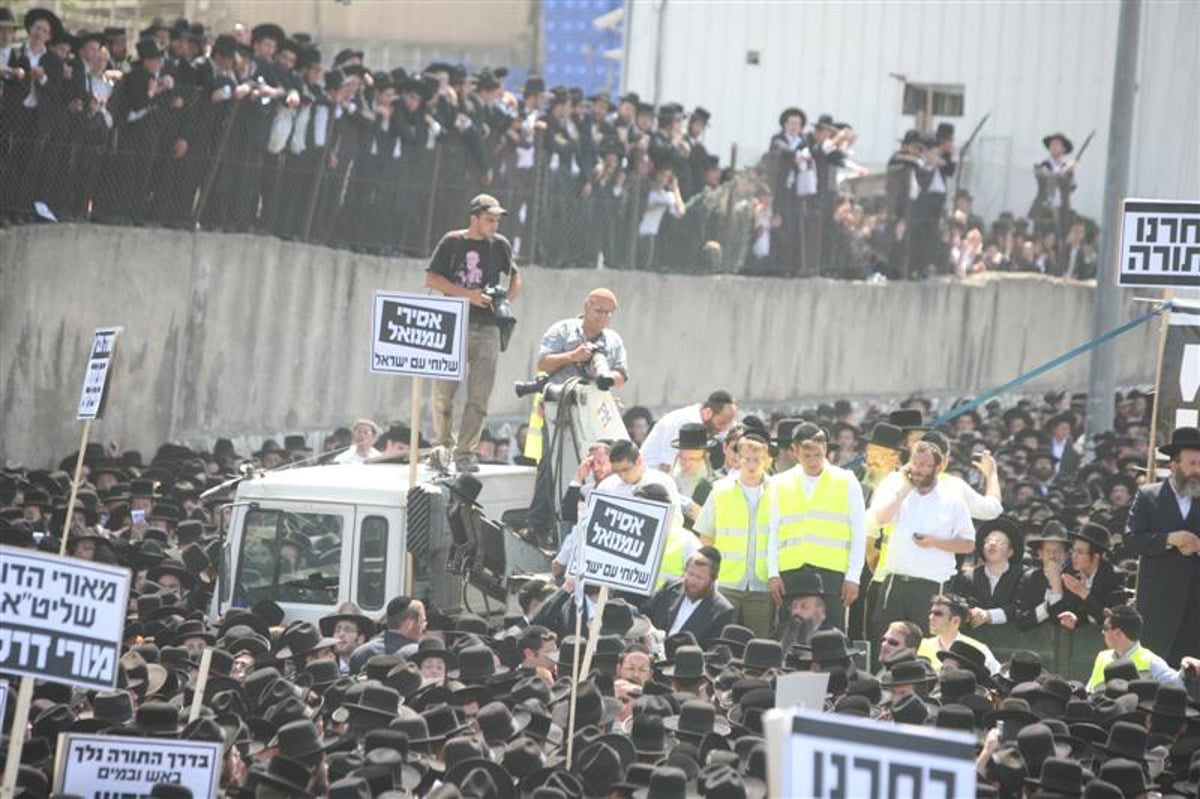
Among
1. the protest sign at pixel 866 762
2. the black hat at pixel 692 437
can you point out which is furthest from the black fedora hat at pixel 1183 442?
the protest sign at pixel 866 762

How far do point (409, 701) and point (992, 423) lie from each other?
1681cm

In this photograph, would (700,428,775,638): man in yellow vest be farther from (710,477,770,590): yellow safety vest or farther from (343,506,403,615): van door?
(343,506,403,615): van door

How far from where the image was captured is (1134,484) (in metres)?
23.5

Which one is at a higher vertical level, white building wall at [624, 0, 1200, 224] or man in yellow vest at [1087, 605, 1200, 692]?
white building wall at [624, 0, 1200, 224]

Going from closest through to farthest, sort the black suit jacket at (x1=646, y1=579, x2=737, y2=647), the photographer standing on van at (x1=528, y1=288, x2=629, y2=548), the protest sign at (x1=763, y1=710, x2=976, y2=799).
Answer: the protest sign at (x1=763, y1=710, x2=976, y2=799) < the black suit jacket at (x1=646, y1=579, x2=737, y2=647) < the photographer standing on van at (x1=528, y1=288, x2=629, y2=548)

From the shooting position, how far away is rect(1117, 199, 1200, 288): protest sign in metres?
17.0

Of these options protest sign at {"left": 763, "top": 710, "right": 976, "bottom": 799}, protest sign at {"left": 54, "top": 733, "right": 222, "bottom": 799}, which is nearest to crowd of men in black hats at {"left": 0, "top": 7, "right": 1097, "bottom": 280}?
protest sign at {"left": 54, "top": 733, "right": 222, "bottom": 799}

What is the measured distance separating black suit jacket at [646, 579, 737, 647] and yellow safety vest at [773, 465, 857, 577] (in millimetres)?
554

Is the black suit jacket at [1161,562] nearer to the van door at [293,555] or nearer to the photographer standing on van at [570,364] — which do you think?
the photographer standing on van at [570,364]

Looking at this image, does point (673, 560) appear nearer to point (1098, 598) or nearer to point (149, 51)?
point (1098, 598)

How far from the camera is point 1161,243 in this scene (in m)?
17.1

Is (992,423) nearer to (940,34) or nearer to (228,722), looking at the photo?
(940,34)

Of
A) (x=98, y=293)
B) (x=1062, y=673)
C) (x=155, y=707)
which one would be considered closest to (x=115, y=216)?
(x=98, y=293)

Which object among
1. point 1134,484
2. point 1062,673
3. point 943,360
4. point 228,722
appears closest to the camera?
point 228,722
